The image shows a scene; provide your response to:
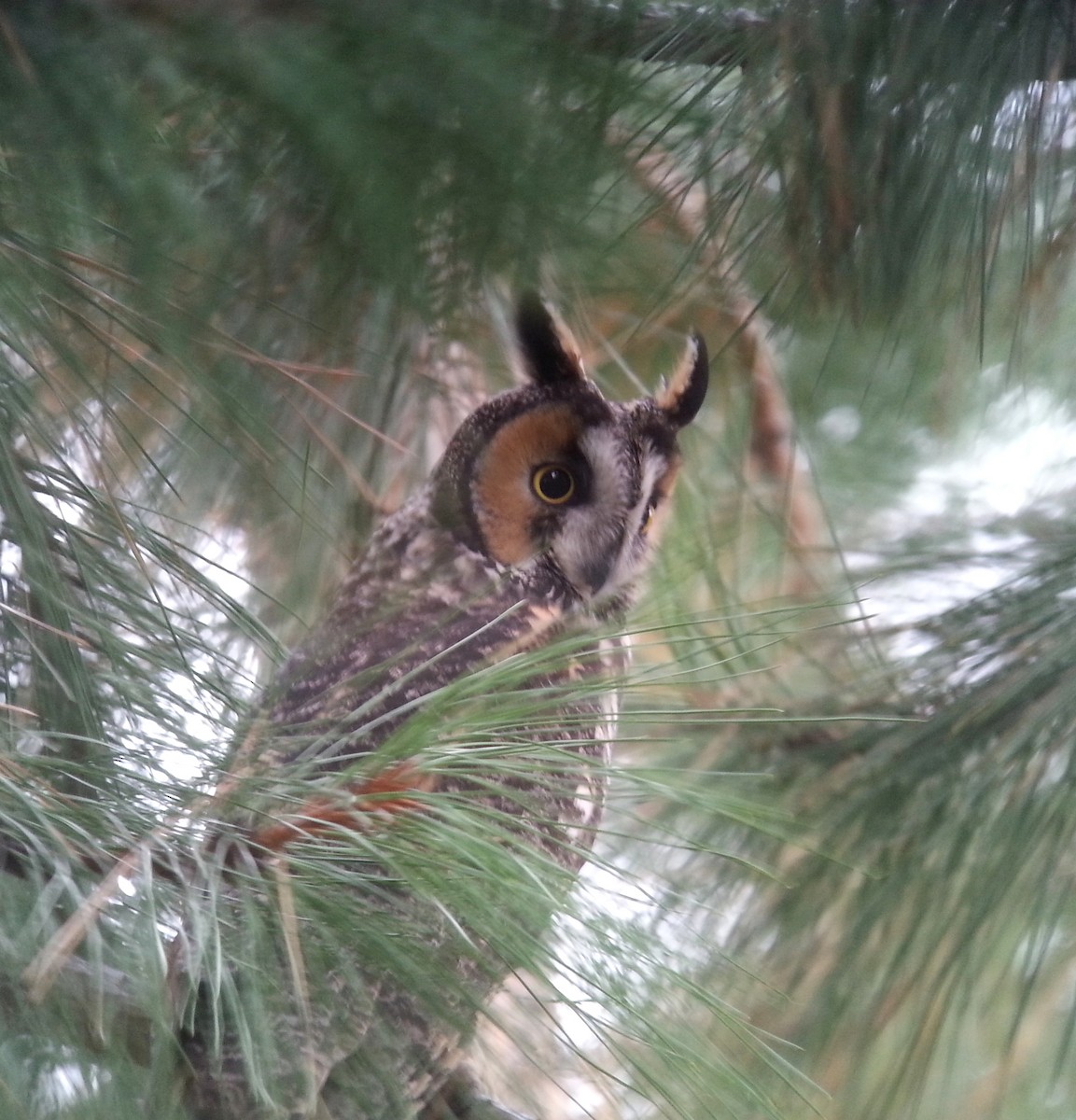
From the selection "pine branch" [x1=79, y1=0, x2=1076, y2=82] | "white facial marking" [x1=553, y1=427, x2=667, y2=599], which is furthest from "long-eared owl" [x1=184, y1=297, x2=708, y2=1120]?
"pine branch" [x1=79, y1=0, x2=1076, y2=82]

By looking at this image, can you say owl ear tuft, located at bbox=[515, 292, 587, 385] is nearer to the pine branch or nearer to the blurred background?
the blurred background

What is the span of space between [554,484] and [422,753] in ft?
2.43

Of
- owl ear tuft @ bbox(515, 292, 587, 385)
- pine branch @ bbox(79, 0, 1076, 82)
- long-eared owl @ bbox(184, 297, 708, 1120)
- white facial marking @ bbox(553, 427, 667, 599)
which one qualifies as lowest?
long-eared owl @ bbox(184, 297, 708, 1120)

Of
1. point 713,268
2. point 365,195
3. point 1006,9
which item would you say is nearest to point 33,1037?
point 365,195

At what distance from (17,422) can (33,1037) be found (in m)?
0.53

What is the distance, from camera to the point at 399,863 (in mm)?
736

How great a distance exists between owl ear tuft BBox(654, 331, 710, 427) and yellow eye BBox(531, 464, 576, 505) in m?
0.14

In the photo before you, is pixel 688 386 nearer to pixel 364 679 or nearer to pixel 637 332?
pixel 637 332

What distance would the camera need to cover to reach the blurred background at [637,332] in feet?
2.59

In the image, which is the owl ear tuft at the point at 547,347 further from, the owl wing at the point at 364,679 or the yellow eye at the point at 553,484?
the owl wing at the point at 364,679

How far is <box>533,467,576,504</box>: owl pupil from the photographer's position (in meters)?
1.49

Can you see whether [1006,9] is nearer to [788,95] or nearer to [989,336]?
[788,95]

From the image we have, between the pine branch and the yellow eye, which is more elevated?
the pine branch

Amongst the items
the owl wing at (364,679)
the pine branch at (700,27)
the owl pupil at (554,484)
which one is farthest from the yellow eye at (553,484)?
the pine branch at (700,27)
